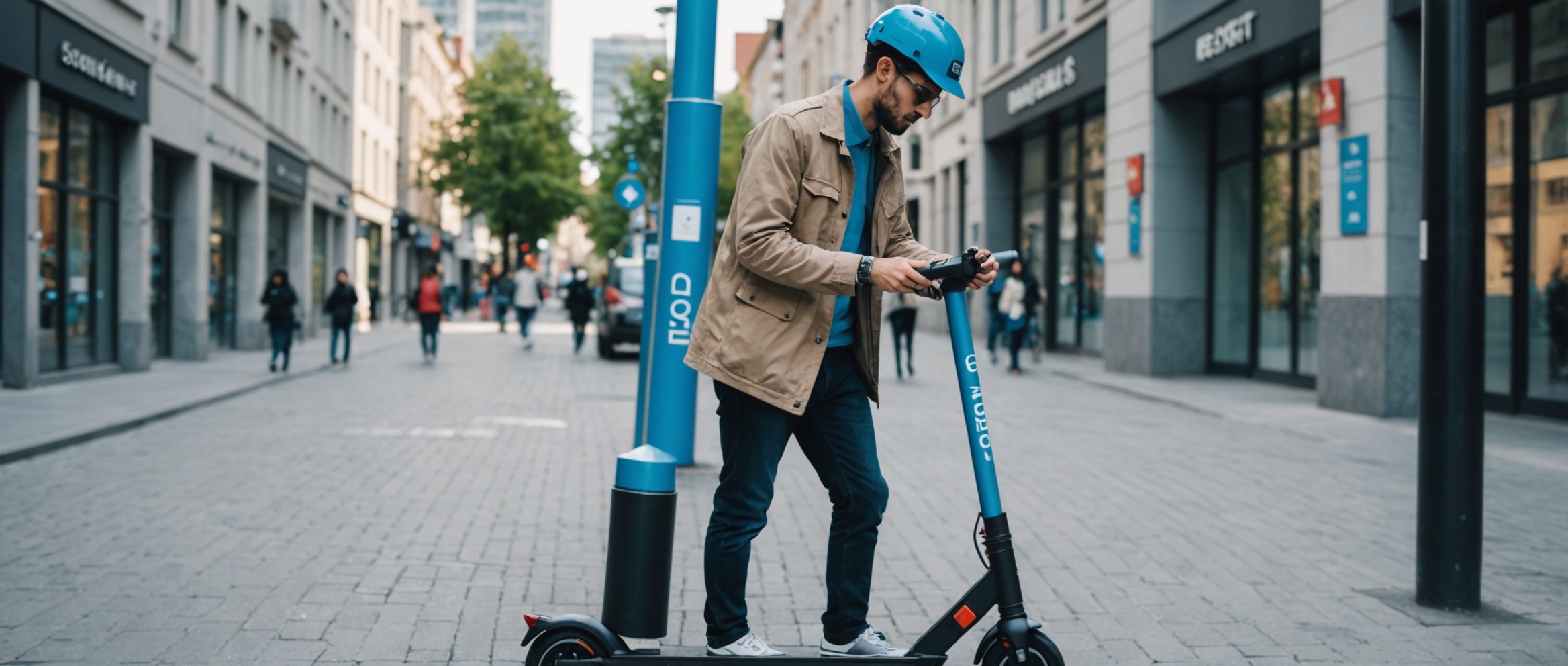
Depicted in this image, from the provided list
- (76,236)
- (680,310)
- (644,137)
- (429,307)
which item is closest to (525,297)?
(429,307)

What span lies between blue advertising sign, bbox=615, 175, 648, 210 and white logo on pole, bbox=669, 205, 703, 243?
1142 cm

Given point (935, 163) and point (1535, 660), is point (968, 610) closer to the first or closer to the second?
point (1535, 660)

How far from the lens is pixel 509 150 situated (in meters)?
50.3

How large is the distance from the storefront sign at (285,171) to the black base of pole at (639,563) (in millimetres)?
23415

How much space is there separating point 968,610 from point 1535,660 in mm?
2044

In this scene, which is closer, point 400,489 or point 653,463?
point 653,463

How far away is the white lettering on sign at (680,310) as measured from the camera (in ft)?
20.9

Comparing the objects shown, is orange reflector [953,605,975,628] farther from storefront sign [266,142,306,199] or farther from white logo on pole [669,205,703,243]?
storefront sign [266,142,306,199]

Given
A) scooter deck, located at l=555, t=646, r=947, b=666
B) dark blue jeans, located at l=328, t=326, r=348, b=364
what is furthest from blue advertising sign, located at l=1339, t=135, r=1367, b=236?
dark blue jeans, located at l=328, t=326, r=348, b=364

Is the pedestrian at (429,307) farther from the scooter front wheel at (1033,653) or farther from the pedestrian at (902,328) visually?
the scooter front wheel at (1033,653)

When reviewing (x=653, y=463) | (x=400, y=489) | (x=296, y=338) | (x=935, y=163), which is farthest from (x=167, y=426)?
(x=935, y=163)

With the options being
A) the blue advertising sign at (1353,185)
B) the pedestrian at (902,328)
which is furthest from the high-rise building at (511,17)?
the blue advertising sign at (1353,185)

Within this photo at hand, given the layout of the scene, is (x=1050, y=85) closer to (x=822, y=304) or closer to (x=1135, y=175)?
(x=1135, y=175)

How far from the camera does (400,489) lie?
721 centimetres
